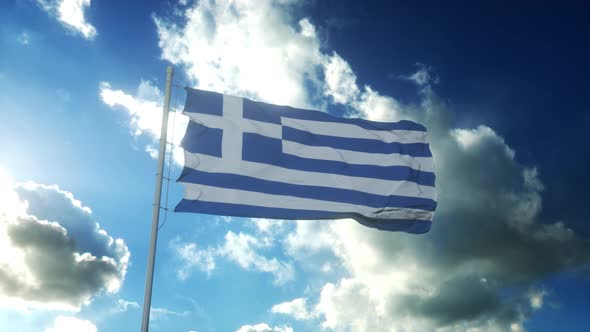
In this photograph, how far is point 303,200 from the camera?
18469mm

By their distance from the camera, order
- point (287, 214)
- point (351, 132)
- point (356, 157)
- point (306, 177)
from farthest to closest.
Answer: point (351, 132) → point (356, 157) → point (306, 177) → point (287, 214)

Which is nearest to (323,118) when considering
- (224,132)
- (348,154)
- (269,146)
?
(348,154)

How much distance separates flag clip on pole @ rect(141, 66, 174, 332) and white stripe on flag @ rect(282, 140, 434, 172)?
4.51m

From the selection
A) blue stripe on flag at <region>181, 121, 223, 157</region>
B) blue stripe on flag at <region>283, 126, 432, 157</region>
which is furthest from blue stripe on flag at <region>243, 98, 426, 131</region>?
blue stripe on flag at <region>181, 121, 223, 157</region>

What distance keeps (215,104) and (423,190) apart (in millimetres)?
8352

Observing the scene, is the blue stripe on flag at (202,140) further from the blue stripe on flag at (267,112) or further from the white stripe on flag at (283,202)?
the white stripe on flag at (283,202)

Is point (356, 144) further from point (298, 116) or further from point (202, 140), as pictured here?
point (202, 140)

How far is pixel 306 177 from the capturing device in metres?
19.1

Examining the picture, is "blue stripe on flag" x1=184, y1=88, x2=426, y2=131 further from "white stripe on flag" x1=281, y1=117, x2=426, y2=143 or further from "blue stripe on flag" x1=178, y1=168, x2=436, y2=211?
"blue stripe on flag" x1=178, y1=168, x2=436, y2=211

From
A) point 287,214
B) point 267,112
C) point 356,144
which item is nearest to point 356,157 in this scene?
point 356,144

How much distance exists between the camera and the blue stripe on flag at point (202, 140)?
17.1 metres

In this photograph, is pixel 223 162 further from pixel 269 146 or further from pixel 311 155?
pixel 311 155

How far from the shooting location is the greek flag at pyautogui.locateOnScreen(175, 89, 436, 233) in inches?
677

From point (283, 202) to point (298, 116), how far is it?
3764mm
